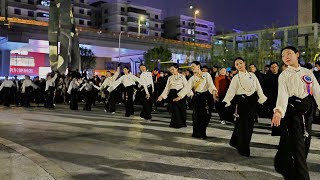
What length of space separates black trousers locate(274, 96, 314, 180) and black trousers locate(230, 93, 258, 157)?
1801mm

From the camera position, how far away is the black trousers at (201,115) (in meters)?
8.67

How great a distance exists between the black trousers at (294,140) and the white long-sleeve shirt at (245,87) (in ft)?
7.18

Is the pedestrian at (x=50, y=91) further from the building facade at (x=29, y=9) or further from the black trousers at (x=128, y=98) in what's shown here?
the building facade at (x=29, y=9)

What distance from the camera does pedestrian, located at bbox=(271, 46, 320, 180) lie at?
4.67m

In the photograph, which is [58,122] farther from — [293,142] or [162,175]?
[293,142]

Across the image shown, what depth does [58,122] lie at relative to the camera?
39.0ft

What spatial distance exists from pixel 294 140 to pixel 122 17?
79477mm

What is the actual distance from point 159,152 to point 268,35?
2359cm

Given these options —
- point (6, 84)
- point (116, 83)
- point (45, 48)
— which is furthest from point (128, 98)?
point (45, 48)

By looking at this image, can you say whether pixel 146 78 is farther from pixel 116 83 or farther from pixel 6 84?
pixel 6 84

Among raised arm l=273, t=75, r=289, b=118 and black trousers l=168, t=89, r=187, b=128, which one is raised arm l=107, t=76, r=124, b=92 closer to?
black trousers l=168, t=89, r=187, b=128

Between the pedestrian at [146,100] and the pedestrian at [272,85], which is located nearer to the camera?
the pedestrian at [272,85]

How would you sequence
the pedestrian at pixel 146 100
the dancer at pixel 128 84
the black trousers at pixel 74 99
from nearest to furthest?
1. the pedestrian at pixel 146 100
2. the dancer at pixel 128 84
3. the black trousers at pixel 74 99

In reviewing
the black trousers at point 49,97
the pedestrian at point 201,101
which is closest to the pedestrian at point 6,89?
the black trousers at point 49,97
